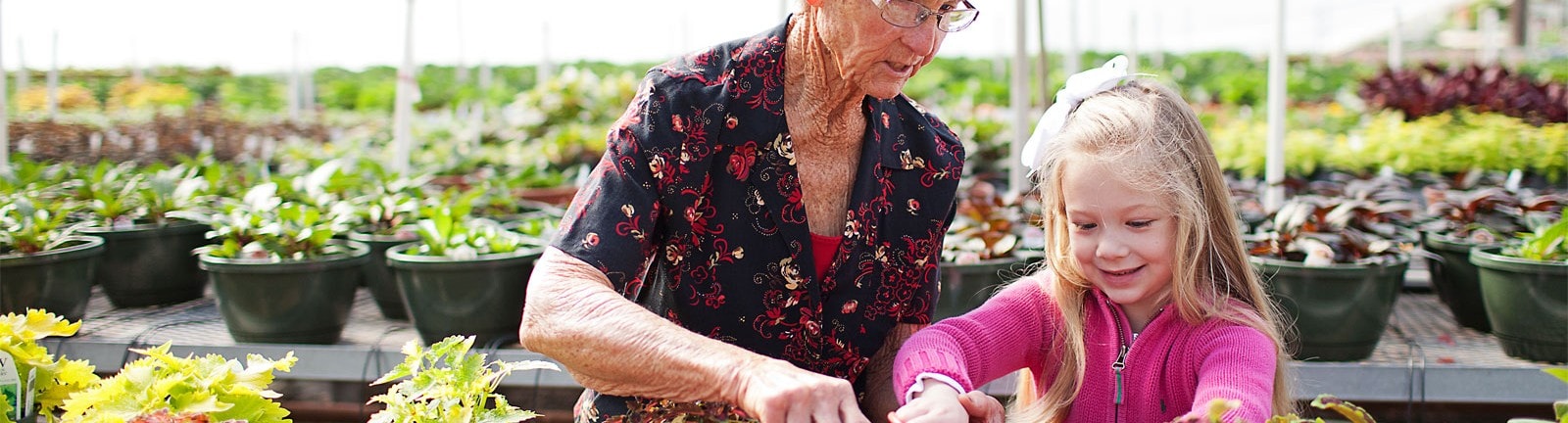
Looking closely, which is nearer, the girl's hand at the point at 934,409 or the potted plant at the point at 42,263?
the girl's hand at the point at 934,409

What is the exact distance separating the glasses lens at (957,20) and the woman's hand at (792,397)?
21.0 inches

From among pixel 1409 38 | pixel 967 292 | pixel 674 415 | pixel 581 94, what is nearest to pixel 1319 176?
pixel 967 292

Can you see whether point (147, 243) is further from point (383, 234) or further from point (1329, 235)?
point (1329, 235)

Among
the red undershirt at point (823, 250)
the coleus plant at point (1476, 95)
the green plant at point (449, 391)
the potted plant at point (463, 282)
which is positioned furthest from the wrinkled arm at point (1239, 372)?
the coleus plant at point (1476, 95)

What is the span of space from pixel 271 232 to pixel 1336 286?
298 centimetres

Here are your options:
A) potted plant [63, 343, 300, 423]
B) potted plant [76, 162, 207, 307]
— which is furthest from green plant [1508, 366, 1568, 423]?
potted plant [76, 162, 207, 307]

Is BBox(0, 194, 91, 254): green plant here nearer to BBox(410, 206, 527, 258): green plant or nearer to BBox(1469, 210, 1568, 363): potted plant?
BBox(410, 206, 527, 258): green plant

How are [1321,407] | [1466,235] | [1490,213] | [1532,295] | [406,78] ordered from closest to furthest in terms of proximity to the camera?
[1321,407]
[1532,295]
[1466,235]
[1490,213]
[406,78]

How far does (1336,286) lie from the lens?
10.5 feet

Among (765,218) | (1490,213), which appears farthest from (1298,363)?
(1490,213)

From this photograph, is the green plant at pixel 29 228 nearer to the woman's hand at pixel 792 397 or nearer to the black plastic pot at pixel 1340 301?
the woman's hand at pixel 792 397

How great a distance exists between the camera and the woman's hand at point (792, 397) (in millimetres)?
1202

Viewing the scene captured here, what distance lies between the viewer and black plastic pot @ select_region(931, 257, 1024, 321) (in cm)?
340

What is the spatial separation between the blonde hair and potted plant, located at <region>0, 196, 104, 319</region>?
3.02 metres
